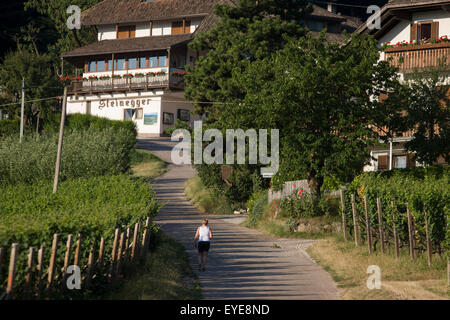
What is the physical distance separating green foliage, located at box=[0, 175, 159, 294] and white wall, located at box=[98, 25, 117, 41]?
145 feet

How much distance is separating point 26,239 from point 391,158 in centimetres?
2714

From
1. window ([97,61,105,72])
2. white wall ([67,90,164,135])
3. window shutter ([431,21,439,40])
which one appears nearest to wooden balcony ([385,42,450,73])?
window shutter ([431,21,439,40])

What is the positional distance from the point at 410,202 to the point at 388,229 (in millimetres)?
1731

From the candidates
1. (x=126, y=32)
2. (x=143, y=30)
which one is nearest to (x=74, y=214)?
(x=143, y=30)

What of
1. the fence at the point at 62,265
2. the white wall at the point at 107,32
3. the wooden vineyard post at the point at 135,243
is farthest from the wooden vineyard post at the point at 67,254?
the white wall at the point at 107,32

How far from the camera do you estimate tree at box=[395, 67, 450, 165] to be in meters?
33.8

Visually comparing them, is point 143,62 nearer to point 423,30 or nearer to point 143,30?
point 143,30

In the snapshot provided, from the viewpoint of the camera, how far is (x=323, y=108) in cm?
3212

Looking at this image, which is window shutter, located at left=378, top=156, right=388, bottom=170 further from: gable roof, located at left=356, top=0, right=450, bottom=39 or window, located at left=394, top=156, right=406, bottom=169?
gable roof, located at left=356, top=0, right=450, bottom=39

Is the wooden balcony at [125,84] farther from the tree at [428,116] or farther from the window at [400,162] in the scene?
the tree at [428,116]

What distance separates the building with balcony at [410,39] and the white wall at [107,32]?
41.5 m

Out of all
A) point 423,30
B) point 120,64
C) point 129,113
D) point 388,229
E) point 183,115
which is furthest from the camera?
point 120,64
